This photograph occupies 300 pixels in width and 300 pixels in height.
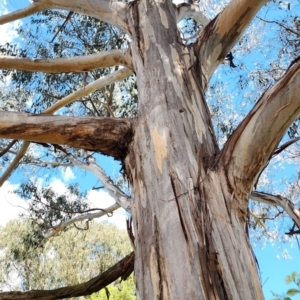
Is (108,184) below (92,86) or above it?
above

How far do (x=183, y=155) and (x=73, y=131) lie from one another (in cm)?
39

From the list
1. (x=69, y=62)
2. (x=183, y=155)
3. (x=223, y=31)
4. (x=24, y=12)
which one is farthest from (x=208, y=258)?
(x=24, y=12)

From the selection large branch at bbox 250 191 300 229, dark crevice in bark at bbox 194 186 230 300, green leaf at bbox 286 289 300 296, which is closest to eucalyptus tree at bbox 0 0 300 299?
dark crevice in bark at bbox 194 186 230 300

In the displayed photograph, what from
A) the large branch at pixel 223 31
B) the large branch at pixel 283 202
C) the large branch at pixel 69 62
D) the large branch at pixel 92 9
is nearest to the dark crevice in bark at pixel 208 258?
the large branch at pixel 223 31

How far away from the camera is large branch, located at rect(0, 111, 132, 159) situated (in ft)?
4.71

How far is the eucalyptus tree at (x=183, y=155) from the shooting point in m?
1.10

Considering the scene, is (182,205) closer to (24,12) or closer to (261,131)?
(261,131)

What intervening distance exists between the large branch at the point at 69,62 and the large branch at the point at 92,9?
0.28 metres

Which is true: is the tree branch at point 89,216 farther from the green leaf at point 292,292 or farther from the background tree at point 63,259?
the background tree at point 63,259

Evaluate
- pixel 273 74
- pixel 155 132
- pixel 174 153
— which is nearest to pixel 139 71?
pixel 155 132

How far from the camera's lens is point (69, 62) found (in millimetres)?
2148

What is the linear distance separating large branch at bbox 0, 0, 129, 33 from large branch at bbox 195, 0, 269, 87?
61cm

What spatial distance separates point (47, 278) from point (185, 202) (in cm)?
826

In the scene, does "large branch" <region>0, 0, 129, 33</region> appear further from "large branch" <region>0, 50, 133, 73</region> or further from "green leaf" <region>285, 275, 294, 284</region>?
"green leaf" <region>285, 275, 294, 284</region>
